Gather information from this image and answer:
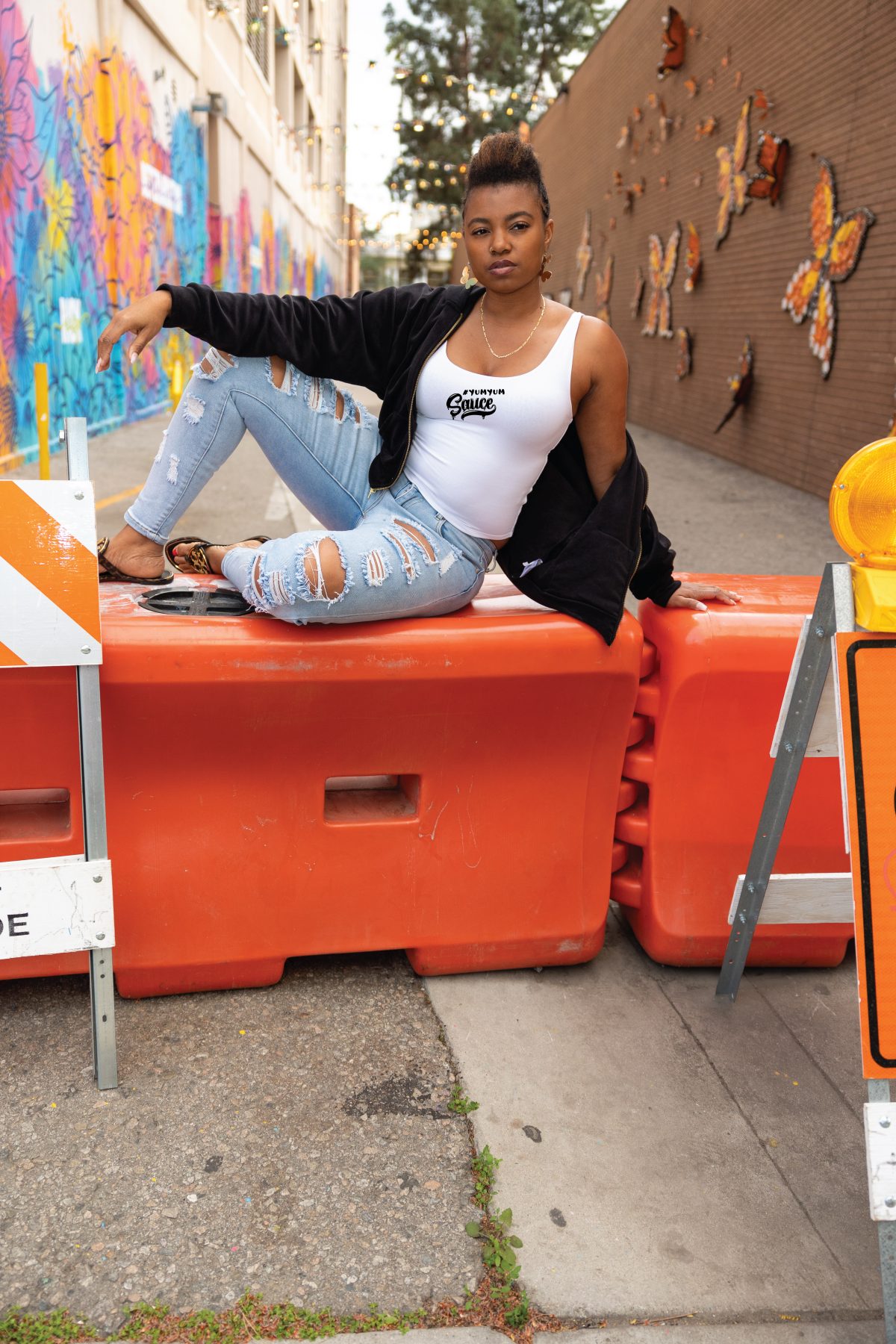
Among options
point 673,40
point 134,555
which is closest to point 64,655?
point 134,555

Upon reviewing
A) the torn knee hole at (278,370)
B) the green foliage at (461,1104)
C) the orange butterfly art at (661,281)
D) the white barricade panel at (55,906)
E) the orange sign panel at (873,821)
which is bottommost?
the green foliage at (461,1104)

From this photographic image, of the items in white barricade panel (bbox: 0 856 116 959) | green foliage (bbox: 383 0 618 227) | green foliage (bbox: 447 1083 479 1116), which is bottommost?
green foliage (bbox: 447 1083 479 1116)

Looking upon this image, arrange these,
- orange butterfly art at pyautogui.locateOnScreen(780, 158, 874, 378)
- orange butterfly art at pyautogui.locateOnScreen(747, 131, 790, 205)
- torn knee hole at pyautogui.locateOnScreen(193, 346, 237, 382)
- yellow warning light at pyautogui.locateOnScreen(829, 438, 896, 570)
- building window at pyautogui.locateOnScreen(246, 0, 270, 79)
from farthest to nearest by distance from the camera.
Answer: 1. building window at pyautogui.locateOnScreen(246, 0, 270, 79)
2. orange butterfly art at pyautogui.locateOnScreen(747, 131, 790, 205)
3. orange butterfly art at pyautogui.locateOnScreen(780, 158, 874, 378)
4. torn knee hole at pyautogui.locateOnScreen(193, 346, 237, 382)
5. yellow warning light at pyautogui.locateOnScreen(829, 438, 896, 570)

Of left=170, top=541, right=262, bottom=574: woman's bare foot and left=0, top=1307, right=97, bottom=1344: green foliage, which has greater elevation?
left=170, top=541, right=262, bottom=574: woman's bare foot

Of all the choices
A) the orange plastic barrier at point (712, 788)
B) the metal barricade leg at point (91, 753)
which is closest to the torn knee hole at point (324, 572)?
the metal barricade leg at point (91, 753)

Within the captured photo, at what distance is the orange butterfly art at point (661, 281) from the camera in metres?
14.1

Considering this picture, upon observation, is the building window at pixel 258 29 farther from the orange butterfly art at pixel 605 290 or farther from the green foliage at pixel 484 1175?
the green foliage at pixel 484 1175

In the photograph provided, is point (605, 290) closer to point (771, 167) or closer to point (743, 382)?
point (743, 382)

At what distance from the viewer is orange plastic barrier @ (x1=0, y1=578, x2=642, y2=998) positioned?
2244mm

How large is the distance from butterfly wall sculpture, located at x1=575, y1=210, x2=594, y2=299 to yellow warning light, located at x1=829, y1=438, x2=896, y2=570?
2004 cm

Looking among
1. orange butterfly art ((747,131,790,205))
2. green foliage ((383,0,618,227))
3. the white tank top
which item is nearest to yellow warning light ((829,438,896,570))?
the white tank top

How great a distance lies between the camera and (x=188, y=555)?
284cm

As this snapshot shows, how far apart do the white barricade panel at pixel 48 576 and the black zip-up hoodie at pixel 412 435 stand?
68cm

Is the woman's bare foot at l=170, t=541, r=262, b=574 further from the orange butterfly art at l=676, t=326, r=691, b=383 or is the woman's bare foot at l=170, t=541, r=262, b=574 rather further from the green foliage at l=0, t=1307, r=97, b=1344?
the orange butterfly art at l=676, t=326, r=691, b=383
